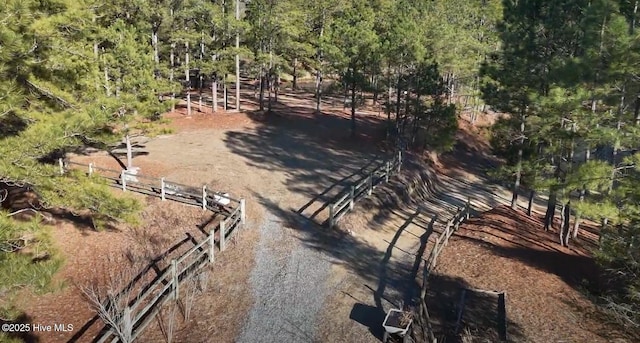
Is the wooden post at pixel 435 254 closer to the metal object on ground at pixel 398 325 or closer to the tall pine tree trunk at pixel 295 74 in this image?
the metal object on ground at pixel 398 325

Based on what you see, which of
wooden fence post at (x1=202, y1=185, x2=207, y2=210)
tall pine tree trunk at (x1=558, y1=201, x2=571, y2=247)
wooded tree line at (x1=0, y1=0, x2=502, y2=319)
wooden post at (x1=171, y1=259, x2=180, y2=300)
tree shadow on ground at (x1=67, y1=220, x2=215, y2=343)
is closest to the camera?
wooded tree line at (x1=0, y1=0, x2=502, y2=319)

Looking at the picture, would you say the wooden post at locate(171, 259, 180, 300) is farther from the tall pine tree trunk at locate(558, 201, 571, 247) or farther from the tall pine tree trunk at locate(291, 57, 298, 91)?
the tall pine tree trunk at locate(291, 57, 298, 91)

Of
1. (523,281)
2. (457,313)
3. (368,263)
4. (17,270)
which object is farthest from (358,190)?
(17,270)

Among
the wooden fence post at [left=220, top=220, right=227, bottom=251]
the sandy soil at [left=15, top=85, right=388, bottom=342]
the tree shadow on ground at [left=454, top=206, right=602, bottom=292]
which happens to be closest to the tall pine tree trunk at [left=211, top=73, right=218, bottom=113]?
the sandy soil at [left=15, top=85, right=388, bottom=342]

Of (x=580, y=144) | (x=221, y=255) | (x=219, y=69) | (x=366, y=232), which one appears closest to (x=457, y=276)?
(x=366, y=232)

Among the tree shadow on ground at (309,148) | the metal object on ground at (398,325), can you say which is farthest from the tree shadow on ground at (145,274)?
the metal object on ground at (398,325)

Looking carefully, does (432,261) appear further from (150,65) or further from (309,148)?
(309,148)

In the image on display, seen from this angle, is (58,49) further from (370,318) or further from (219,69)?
(219,69)
